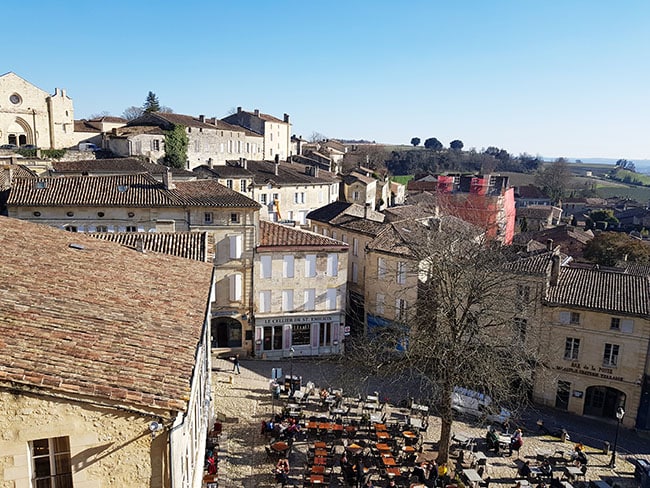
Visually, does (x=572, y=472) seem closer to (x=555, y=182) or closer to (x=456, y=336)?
(x=456, y=336)

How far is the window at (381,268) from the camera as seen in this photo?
3140cm

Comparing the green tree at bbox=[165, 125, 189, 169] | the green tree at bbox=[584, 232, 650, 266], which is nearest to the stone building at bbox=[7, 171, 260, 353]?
the green tree at bbox=[584, 232, 650, 266]

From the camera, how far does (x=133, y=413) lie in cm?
699

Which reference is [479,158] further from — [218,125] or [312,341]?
[312,341]

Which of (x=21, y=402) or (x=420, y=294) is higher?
(x=21, y=402)

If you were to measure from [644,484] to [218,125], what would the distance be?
6541 cm

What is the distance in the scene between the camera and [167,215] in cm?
2914

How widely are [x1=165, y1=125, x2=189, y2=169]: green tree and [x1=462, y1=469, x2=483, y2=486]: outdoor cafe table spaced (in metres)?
50.0

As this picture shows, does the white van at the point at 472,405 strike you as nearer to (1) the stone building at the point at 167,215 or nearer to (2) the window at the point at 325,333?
(2) the window at the point at 325,333

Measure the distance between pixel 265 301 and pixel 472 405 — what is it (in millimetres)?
12527

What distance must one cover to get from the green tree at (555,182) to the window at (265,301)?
86.2m

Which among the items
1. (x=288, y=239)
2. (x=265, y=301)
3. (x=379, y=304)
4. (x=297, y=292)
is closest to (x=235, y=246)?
(x=288, y=239)

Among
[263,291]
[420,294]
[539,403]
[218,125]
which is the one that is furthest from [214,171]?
[539,403]

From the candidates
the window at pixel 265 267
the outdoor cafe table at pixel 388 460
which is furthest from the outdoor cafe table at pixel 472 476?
the window at pixel 265 267
